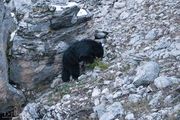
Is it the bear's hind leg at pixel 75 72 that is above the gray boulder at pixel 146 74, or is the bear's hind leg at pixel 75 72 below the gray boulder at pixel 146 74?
below

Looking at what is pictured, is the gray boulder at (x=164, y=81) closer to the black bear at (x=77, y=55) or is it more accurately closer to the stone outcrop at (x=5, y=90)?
the black bear at (x=77, y=55)

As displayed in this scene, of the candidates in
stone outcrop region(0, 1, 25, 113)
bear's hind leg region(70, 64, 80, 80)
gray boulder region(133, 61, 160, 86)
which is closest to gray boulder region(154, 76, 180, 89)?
gray boulder region(133, 61, 160, 86)

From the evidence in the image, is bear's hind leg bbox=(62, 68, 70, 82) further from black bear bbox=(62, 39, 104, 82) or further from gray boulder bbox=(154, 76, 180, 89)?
gray boulder bbox=(154, 76, 180, 89)

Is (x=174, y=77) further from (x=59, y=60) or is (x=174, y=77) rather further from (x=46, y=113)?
(x=59, y=60)

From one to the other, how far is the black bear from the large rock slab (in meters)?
0.40

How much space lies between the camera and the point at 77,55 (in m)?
11.1

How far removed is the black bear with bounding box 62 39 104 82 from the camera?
10.9 metres

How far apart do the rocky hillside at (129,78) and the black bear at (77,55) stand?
0.62ft

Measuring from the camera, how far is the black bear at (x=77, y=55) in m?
10.9

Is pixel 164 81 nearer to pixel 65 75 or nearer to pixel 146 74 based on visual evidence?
pixel 146 74

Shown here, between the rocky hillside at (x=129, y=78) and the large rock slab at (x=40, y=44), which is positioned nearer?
the rocky hillside at (x=129, y=78)

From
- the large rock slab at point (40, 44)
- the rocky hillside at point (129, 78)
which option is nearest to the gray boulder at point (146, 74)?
the rocky hillside at point (129, 78)

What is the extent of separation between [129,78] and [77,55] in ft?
5.74

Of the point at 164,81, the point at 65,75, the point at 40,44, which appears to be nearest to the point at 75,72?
the point at 65,75
